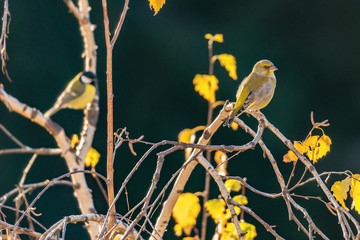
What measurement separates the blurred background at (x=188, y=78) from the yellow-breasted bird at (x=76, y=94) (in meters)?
0.08

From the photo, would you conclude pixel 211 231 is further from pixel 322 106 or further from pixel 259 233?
pixel 322 106

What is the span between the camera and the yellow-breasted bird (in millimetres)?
3789

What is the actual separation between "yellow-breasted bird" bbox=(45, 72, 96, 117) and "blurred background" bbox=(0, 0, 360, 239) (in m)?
0.08

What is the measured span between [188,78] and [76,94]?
97cm

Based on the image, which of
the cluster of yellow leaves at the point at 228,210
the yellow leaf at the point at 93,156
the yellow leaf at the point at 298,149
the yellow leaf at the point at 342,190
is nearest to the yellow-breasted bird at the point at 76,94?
the yellow leaf at the point at 93,156

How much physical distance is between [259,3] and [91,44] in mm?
1948

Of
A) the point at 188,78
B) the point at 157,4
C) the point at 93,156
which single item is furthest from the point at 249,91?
the point at 188,78

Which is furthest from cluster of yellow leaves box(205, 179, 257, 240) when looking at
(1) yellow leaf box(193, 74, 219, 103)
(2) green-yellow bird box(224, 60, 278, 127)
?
(1) yellow leaf box(193, 74, 219, 103)

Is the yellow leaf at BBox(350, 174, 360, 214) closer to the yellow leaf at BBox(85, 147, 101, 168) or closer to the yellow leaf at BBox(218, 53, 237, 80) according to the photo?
the yellow leaf at BBox(218, 53, 237, 80)

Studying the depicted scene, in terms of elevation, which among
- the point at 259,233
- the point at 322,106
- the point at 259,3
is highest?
the point at 259,3

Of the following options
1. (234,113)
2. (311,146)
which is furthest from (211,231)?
(311,146)

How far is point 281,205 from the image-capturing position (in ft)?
11.3

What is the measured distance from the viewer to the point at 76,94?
4168mm

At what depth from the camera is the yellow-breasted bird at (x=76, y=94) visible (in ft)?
12.4
